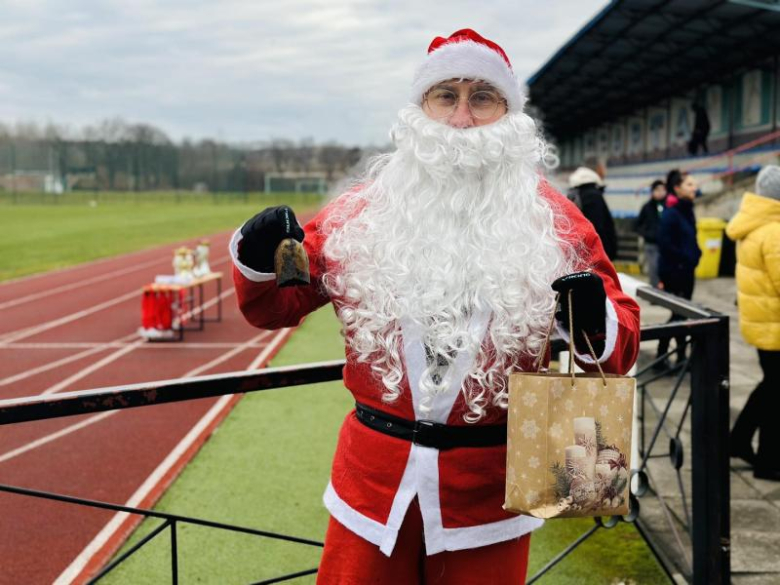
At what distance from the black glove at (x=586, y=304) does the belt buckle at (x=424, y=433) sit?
0.40m

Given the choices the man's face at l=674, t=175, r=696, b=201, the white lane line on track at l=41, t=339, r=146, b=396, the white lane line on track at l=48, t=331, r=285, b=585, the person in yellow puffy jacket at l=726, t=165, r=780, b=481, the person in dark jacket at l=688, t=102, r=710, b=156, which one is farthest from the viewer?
the person in dark jacket at l=688, t=102, r=710, b=156

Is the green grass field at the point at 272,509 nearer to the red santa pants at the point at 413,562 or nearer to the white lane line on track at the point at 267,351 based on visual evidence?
the white lane line on track at the point at 267,351

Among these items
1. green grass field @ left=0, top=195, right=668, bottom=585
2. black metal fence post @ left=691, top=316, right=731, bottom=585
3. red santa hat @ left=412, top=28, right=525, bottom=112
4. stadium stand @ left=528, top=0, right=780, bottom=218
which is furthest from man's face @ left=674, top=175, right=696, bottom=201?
stadium stand @ left=528, top=0, right=780, bottom=218

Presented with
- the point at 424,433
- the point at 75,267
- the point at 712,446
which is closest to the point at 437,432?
the point at 424,433

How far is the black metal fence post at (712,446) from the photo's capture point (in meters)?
2.91

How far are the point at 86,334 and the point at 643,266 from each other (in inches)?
448

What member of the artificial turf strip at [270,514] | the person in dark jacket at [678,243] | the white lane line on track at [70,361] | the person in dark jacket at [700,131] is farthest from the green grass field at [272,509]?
the person in dark jacket at [700,131]

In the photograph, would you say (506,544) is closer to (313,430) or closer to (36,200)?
(313,430)

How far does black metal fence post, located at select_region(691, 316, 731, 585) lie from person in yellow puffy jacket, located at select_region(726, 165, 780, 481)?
6.17 ft

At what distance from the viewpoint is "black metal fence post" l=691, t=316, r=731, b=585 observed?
2908mm

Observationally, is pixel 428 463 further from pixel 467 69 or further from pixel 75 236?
pixel 75 236

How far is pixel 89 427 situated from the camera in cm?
628

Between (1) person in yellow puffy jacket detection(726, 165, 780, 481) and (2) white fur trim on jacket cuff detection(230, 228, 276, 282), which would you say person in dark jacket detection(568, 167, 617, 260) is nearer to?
(1) person in yellow puffy jacket detection(726, 165, 780, 481)

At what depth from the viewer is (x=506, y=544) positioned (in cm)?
191
